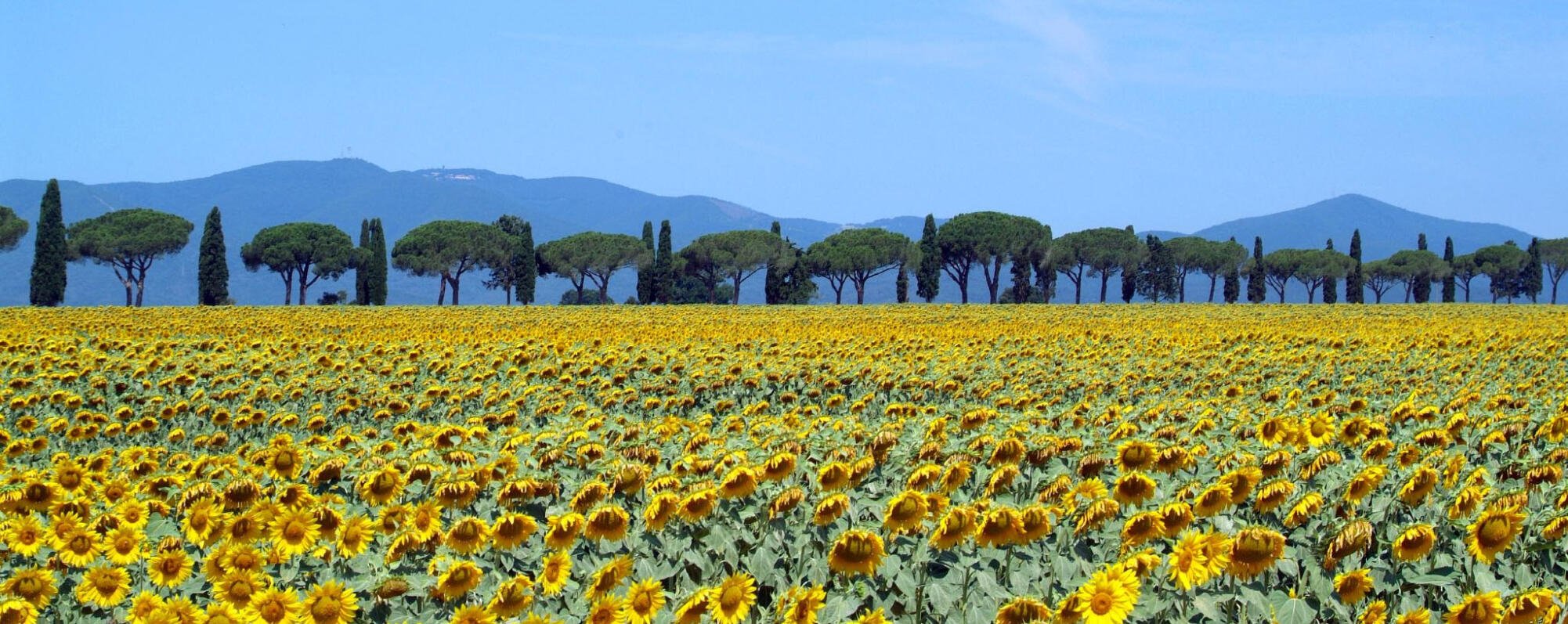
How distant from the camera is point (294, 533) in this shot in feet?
15.5

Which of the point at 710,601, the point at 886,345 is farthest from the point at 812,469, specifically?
the point at 886,345

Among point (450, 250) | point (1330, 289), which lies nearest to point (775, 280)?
point (450, 250)

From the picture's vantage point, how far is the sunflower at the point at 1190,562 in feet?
12.6

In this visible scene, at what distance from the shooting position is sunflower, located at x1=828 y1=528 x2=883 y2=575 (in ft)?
13.3

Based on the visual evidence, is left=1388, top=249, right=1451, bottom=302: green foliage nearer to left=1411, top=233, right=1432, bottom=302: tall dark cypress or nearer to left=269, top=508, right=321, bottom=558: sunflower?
left=1411, top=233, right=1432, bottom=302: tall dark cypress

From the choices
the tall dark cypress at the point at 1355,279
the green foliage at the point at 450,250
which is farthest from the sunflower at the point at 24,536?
the tall dark cypress at the point at 1355,279

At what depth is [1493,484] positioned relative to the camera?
5.39 meters

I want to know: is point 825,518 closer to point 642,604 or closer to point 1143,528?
point 642,604

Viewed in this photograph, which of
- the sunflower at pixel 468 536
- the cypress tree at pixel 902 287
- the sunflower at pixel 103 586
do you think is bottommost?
the sunflower at pixel 103 586

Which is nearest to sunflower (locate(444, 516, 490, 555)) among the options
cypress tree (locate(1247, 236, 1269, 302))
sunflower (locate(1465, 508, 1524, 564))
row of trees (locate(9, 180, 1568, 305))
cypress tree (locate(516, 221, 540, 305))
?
sunflower (locate(1465, 508, 1524, 564))

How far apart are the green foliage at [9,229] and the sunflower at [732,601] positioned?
86.1m

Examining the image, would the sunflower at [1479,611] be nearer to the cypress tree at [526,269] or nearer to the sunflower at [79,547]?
the sunflower at [79,547]

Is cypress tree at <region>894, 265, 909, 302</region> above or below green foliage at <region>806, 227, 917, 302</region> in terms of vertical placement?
below

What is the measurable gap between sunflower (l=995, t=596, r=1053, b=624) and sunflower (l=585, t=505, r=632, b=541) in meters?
1.64
